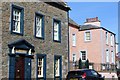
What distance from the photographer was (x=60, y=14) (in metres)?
24.2

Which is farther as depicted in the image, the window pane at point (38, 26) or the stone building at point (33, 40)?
the window pane at point (38, 26)

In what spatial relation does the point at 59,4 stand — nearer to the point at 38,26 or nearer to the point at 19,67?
the point at 38,26

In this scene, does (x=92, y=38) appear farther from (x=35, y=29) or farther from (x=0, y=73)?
(x=0, y=73)

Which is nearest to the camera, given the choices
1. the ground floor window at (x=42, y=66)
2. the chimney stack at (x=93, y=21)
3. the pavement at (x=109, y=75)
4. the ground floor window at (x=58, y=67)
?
the ground floor window at (x=42, y=66)

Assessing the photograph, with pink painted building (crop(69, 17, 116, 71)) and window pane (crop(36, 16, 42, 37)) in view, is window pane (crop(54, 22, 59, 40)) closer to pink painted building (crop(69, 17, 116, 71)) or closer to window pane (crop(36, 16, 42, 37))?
window pane (crop(36, 16, 42, 37))

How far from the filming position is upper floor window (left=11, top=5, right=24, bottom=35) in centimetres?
1870

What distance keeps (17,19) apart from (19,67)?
3.49m

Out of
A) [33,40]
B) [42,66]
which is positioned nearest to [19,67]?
[33,40]

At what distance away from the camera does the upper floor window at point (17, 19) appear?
18.7m

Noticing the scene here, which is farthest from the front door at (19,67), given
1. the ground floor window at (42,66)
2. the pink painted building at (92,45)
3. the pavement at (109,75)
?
the pink painted building at (92,45)

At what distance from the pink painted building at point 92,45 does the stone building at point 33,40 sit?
13023 millimetres

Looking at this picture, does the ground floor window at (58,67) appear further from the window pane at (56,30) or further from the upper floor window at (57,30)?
the window pane at (56,30)

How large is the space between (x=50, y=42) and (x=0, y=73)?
20.6 feet

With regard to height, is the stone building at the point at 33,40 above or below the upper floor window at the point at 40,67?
above
